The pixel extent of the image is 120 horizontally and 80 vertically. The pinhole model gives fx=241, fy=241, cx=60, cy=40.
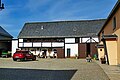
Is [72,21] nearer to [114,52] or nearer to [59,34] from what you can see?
[59,34]

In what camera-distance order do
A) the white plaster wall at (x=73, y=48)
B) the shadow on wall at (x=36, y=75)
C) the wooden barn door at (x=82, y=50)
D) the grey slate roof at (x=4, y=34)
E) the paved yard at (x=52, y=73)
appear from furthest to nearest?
the grey slate roof at (x=4, y=34), the white plaster wall at (x=73, y=48), the wooden barn door at (x=82, y=50), the paved yard at (x=52, y=73), the shadow on wall at (x=36, y=75)

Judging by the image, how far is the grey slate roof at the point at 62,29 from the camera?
48.5 metres

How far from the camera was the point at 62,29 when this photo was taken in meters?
50.8

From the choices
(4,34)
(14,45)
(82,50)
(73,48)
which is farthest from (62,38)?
(4,34)

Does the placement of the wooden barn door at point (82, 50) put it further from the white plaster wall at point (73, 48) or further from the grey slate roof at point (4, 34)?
the grey slate roof at point (4, 34)

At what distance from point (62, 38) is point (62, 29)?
9.77 feet

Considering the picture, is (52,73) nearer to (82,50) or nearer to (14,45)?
(82,50)

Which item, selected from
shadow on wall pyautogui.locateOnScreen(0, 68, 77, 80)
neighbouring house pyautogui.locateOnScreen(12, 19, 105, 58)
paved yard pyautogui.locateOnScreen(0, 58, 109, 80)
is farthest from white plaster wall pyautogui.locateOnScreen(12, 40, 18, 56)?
shadow on wall pyautogui.locateOnScreen(0, 68, 77, 80)

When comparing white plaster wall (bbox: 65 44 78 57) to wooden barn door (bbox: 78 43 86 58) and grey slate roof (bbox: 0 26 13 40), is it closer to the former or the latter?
wooden barn door (bbox: 78 43 86 58)

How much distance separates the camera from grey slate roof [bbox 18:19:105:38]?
159ft

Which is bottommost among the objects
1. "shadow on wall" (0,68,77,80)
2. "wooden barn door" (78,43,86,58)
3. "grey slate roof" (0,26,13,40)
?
"shadow on wall" (0,68,77,80)

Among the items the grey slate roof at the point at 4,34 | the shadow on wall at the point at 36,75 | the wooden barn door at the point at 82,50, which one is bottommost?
the shadow on wall at the point at 36,75

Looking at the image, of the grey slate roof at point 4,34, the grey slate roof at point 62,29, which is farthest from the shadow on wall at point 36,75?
the grey slate roof at point 4,34

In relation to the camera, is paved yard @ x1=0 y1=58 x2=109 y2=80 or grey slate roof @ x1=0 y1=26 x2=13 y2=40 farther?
grey slate roof @ x1=0 y1=26 x2=13 y2=40
